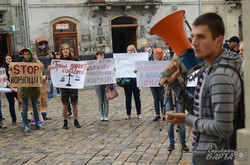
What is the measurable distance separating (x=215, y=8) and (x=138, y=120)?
67.0 feet

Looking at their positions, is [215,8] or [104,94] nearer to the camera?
[104,94]

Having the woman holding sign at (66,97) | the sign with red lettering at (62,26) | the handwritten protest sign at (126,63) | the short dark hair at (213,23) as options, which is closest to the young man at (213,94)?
the short dark hair at (213,23)

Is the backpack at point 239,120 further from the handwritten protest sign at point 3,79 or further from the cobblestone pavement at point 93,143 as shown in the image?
the handwritten protest sign at point 3,79

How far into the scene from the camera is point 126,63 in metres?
9.44

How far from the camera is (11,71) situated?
830 centimetres

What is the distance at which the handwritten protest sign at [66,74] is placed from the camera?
328 inches

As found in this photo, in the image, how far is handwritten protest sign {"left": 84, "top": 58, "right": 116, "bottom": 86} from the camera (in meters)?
8.96

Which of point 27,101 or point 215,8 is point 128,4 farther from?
point 27,101

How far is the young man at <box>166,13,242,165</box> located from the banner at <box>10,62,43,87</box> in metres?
6.19

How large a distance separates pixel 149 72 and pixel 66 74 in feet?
6.75

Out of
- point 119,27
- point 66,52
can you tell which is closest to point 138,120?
point 66,52

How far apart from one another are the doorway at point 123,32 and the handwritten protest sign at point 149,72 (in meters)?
16.6

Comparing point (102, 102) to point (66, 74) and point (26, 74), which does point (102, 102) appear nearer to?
point (66, 74)

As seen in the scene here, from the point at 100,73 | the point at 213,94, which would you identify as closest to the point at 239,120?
the point at 213,94
